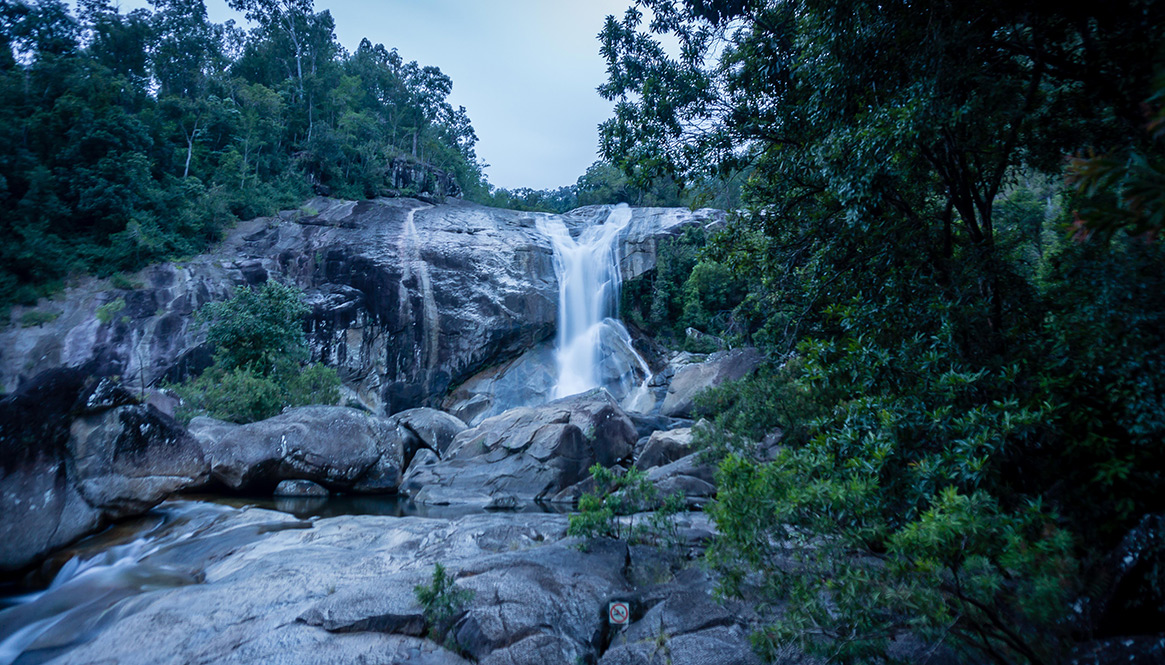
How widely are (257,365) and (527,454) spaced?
1052cm

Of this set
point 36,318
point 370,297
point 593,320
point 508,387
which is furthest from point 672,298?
point 36,318

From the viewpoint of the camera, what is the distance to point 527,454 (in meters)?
15.9

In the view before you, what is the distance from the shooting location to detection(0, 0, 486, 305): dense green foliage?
26094 mm

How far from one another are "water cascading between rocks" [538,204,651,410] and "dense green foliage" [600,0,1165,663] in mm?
20576

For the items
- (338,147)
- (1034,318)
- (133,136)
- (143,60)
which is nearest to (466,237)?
(338,147)

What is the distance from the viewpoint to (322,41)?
44.3 meters

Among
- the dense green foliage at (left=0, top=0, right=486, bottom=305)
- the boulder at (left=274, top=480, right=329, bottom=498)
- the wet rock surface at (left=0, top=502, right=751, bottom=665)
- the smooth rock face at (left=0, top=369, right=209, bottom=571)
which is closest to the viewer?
the wet rock surface at (left=0, top=502, right=751, bottom=665)

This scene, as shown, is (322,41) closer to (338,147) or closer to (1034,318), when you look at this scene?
(338,147)

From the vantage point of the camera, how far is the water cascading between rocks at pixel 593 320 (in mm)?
28125

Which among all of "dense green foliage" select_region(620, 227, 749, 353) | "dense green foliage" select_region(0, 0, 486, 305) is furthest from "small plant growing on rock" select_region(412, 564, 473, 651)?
"dense green foliage" select_region(0, 0, 486, 305)

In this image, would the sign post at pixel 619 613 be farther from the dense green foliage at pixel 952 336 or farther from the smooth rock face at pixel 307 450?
the smooth rock face at pixel 307 450

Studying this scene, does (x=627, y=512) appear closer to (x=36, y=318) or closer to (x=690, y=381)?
(x=690, y=381)

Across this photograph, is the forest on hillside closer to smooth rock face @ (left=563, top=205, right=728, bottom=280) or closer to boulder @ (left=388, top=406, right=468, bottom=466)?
boulder @ (left=388, top=406, right=468, bottom=466)

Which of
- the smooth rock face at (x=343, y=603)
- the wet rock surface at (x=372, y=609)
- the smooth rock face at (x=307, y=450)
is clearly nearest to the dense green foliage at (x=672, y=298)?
the smooth rock face at (x=307, y=450)
